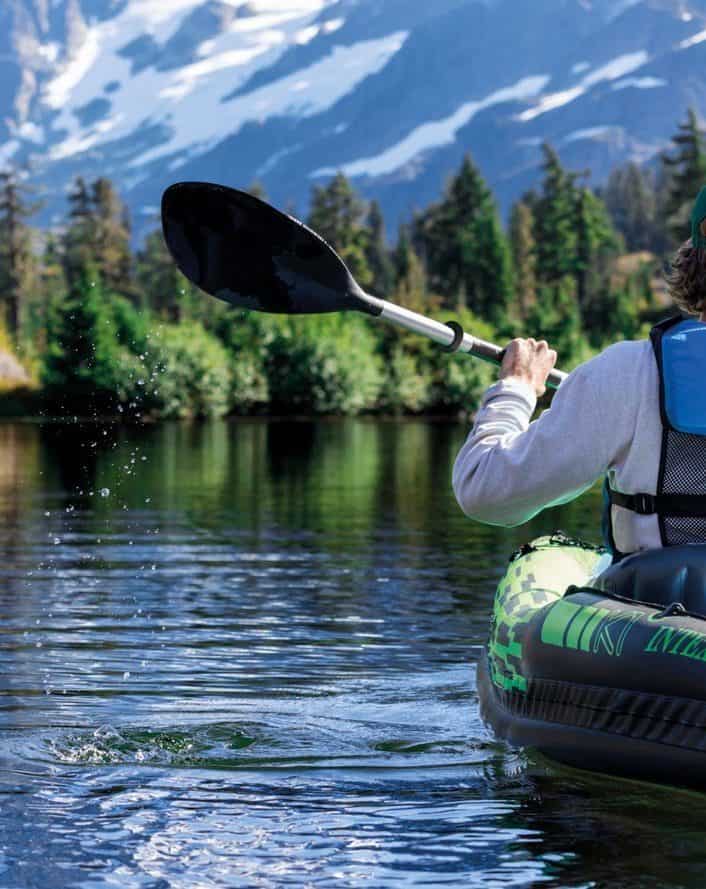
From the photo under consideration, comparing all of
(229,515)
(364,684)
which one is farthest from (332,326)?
(364,684)

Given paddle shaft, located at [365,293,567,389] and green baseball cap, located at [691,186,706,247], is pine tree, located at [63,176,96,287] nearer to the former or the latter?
paddle shaft, located at [365,293,567,389]

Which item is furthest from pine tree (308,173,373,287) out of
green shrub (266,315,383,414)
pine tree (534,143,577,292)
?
green shrub (266,315,383,414)

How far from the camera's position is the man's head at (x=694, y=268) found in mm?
5012

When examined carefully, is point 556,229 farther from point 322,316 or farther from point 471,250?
point 322,316

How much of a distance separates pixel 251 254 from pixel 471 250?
379ft

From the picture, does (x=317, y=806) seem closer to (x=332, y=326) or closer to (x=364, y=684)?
(x=364, y=684)

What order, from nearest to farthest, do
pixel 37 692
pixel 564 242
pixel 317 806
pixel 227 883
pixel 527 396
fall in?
pixel 227 883, pixel 527 396, pixel 317 806, pixel 37 692, pixel 564 242

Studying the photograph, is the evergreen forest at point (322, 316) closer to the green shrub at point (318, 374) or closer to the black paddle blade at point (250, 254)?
the green shrub at point (318, 374)

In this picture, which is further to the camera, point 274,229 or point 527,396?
point 274,229

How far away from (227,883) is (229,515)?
1540 centimetres

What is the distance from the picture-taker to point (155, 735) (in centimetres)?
703

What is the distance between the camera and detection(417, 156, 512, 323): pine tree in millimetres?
120375

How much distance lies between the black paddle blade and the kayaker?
180cm

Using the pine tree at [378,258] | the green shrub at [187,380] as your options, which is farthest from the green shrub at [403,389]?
the pine tree at [378,258]
